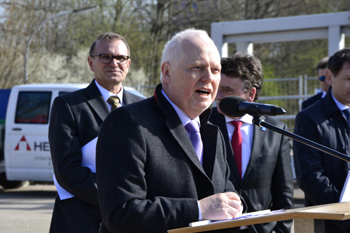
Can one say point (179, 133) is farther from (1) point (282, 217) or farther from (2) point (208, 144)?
(1) point (282, 217)

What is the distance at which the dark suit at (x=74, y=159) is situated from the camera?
384 cm

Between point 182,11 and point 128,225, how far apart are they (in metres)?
26.1

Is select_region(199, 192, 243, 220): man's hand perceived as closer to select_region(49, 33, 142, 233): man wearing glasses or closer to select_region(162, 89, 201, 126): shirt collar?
select_region(162, 89, 201, 126): shirt collar

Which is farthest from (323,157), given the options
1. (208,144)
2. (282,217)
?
(282,217)

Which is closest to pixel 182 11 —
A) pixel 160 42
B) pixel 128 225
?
pixel 160 42

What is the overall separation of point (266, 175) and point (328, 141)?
0.52 m

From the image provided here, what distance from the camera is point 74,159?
154 inches

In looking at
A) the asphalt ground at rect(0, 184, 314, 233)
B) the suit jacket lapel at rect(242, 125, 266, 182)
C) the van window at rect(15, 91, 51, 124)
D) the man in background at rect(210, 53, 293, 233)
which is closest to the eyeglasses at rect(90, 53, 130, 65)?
the man in background at rect(210, 53, 293, 233)

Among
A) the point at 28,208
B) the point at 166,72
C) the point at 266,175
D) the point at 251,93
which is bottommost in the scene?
the point at 28,208

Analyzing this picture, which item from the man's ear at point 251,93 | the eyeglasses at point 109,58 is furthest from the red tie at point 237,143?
the eyeglasses at point 109,58

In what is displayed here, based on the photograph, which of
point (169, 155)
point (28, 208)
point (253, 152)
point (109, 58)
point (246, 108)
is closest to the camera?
point (169, 155)

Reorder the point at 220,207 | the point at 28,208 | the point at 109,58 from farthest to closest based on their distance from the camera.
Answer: the point at 28,208, the point at 109,58, the point at 220,207

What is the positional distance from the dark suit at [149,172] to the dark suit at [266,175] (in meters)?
0.97

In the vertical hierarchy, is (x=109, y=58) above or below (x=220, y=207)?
above
